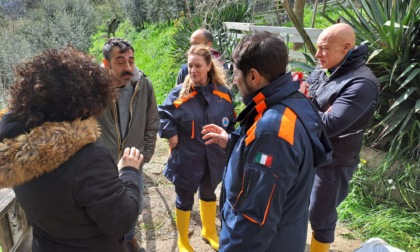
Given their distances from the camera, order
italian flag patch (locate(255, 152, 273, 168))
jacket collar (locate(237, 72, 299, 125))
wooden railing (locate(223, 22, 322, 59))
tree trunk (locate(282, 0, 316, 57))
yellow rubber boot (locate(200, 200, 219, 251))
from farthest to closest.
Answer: wooden railing (locate(223, 22, 322, 59)), tree trunk (locate(282, 0, 316, 57)), yellow rubber boot (locate(200, 200, 219, 251)), jacket collar (locate(237, 72, 299, 125)), italian flag patch (locate(255, 152, 273, 168))

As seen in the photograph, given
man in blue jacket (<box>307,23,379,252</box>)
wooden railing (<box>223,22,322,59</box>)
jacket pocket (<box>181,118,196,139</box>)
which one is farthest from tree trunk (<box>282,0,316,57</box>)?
jacket pocket (<box>181,118,196,139</box>)

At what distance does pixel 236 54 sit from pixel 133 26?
20.1 metres

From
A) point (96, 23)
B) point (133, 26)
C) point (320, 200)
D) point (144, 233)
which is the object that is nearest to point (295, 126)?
point (320, 200)

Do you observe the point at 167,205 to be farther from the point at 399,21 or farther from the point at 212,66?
the point at 399,21

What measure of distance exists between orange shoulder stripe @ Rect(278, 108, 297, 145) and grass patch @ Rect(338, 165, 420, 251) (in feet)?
7.70

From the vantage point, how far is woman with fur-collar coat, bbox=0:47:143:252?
1.31 meters

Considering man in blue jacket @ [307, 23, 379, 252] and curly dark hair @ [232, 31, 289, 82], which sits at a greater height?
curly dark hair @ [232, 31, 289, 82]

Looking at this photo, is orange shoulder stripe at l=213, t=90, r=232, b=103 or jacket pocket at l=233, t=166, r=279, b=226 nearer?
jacket pocket at l=233, t=166, r=279, b=226

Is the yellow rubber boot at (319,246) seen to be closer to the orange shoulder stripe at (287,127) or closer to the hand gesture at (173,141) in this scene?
the hand gesture at (173,141)

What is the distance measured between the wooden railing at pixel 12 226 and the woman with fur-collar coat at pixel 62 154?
2.50ft

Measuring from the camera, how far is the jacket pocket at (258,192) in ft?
4.70

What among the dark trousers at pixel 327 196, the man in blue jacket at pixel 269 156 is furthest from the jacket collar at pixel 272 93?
the dark trousers at pixel 327 196

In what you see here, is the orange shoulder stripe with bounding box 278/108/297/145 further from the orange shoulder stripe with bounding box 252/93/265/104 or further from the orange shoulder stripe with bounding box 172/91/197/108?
the orange shoulder stripe with bounding box 172/91/197/108

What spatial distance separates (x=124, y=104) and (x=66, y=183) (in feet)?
4.36
